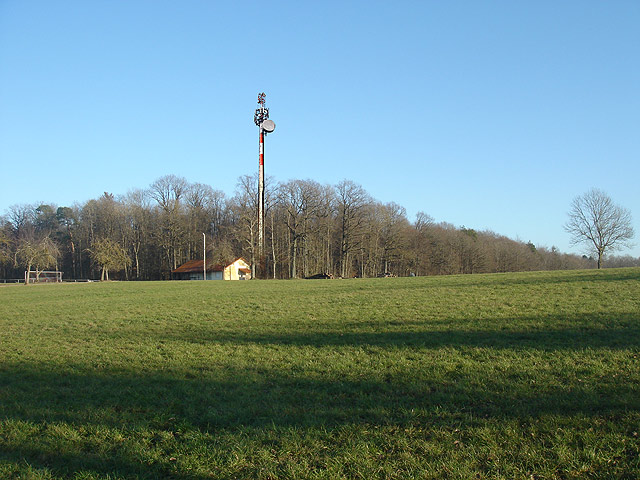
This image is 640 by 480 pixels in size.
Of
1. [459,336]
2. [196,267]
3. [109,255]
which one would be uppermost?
[109,255]

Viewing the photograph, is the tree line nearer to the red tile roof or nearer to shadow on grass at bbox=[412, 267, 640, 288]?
the red tile roof

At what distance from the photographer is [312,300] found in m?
20.7

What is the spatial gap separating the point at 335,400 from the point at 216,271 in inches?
2710

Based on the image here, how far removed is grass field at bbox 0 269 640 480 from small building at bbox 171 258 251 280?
59015mm

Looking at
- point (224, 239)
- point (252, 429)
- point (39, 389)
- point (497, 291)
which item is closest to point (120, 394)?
point (39, 389)

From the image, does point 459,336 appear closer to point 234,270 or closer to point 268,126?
point 268,126

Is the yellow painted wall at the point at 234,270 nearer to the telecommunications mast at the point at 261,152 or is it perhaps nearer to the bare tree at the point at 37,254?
the telecommunications mast at the point at 261,152

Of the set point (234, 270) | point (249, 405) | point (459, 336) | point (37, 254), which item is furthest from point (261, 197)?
point (249, 405)

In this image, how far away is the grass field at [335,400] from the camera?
14.9 ft

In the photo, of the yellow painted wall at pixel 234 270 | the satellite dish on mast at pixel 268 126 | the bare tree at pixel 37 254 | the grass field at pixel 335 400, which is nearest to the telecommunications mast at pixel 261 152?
the satellite dish on mast at pixel 268 126

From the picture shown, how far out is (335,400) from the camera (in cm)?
639

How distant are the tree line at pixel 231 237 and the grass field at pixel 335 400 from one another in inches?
2217

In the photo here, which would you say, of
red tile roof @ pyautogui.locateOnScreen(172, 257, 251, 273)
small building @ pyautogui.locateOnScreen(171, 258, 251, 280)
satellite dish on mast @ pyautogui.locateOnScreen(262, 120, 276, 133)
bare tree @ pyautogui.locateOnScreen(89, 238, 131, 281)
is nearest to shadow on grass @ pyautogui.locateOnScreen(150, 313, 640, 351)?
satellite dish on mast @ pyautogui.locateOnScreen(262, 120, 276, 133)

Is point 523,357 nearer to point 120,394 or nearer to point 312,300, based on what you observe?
point 120,394
